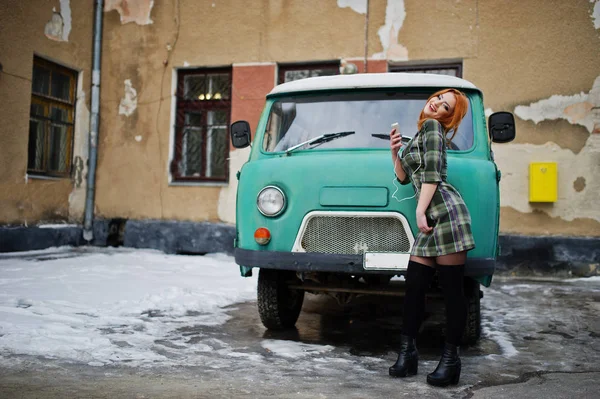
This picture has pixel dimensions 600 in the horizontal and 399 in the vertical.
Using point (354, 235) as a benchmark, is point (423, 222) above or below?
above

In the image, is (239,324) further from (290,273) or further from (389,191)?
(389,191)

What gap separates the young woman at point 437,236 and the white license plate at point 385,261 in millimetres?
276

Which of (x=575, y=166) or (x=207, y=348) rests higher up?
(x=575, y=166)

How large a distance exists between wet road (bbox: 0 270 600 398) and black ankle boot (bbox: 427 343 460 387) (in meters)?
0.05

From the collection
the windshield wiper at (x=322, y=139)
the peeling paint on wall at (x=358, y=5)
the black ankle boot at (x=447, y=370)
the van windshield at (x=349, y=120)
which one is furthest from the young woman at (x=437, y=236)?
the peeling paint on wall at (x=358, y=5)

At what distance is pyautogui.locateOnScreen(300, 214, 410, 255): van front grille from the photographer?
371cm

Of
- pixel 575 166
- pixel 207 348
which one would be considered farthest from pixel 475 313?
pixel 575 166

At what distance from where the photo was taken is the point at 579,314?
5535 millimetres

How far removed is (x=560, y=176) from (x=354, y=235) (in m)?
5.45

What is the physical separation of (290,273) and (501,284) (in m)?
4.04

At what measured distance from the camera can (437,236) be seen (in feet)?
10.5

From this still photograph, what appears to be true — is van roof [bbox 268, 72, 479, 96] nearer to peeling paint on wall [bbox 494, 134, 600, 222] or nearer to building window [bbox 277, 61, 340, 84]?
peeling paint on wall [bbox 494, 134, 600, 222]

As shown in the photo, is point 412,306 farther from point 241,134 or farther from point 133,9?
point 133,9

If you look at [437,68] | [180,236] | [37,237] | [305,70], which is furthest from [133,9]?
[437,68]
